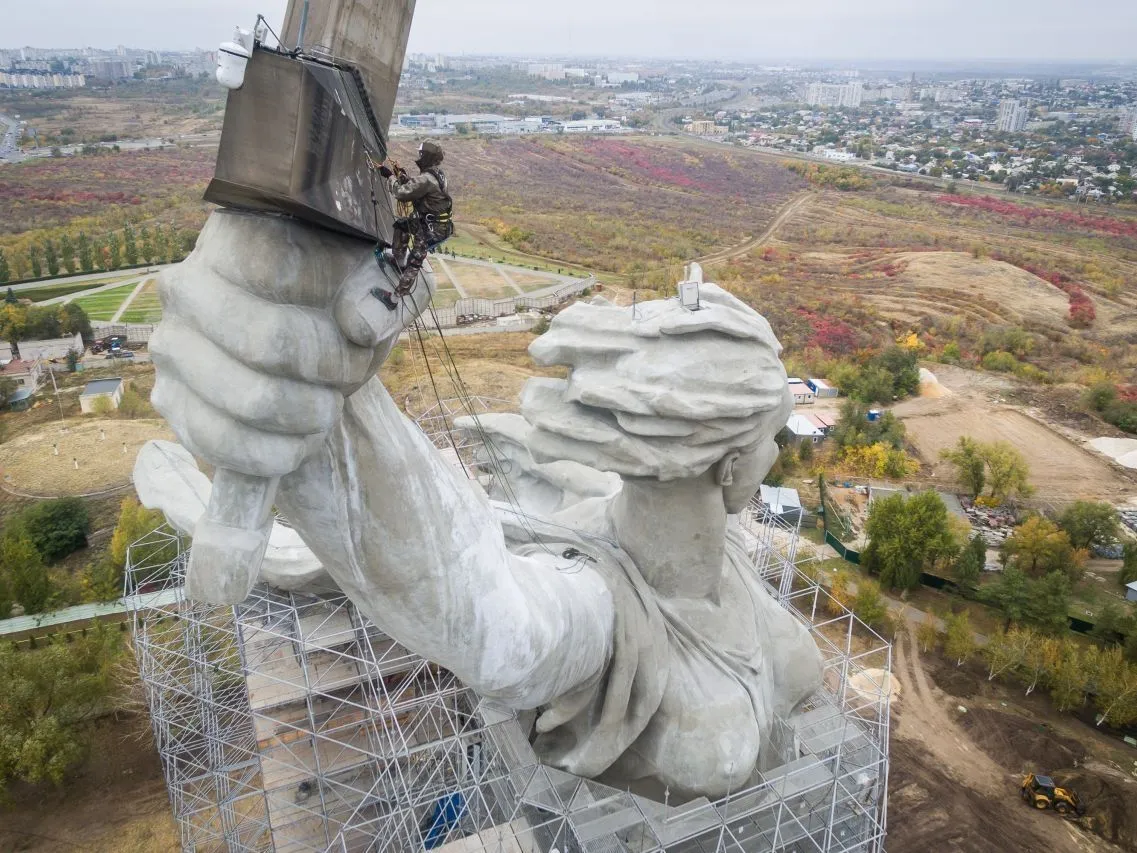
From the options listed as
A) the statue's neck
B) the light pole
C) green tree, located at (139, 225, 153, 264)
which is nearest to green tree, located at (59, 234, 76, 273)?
green tree, located at (139, 225, 153, 264)

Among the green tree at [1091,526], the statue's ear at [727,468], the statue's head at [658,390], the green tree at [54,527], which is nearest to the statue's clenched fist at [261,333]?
the statue's head at [658,390]

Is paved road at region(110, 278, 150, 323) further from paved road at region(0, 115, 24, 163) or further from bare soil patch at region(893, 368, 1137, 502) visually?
paved road at region(0, 115, 24, 163)

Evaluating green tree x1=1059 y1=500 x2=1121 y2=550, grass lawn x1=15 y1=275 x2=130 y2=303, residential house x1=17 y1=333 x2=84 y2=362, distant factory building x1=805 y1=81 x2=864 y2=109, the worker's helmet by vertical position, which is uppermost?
distant factory building x1=805 y1=81 x2=864 y2=109

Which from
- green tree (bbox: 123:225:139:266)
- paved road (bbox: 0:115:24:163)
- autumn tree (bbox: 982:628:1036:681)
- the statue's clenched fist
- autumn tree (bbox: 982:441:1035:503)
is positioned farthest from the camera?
paved road (bbox: 0:115:24:163)

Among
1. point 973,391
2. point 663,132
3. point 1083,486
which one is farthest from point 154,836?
point 663,132

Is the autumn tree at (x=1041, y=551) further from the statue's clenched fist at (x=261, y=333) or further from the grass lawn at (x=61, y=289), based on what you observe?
the grass lawn at (x=61, y=289)

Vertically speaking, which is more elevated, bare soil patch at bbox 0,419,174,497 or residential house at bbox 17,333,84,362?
residential house at bbox 17,333,84,362

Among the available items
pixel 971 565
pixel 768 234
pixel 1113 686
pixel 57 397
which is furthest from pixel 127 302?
pixel 768 234
